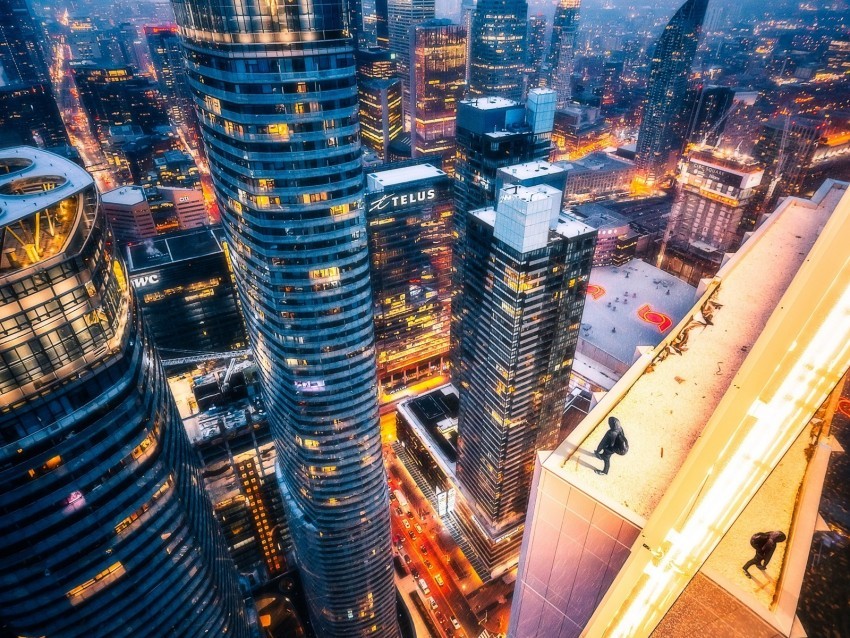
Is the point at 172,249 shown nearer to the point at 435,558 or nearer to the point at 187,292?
the point at 187,292

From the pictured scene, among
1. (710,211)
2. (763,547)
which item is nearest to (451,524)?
(763,547)

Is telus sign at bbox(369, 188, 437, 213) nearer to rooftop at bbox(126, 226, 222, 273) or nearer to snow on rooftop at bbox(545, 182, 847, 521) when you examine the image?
rooftop at bbox(126, 226, 222, 273)

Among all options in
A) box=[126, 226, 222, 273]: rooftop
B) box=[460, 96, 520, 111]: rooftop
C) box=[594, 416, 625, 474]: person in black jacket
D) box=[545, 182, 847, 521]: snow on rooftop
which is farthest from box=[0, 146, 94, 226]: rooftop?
box=[126, 226, 222, 273]: rooftop

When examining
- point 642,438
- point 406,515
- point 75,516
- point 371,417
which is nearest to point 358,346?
point 371,417

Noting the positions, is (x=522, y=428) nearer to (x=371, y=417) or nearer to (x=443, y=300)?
(x=371, y=417)

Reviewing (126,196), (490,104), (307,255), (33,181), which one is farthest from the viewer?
(126,196)

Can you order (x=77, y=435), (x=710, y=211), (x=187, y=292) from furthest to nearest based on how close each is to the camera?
(x=710, y=211) → (x=187, y=292) → (x=77, y=435)

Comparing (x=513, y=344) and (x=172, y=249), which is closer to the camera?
(x=513, y=344)
